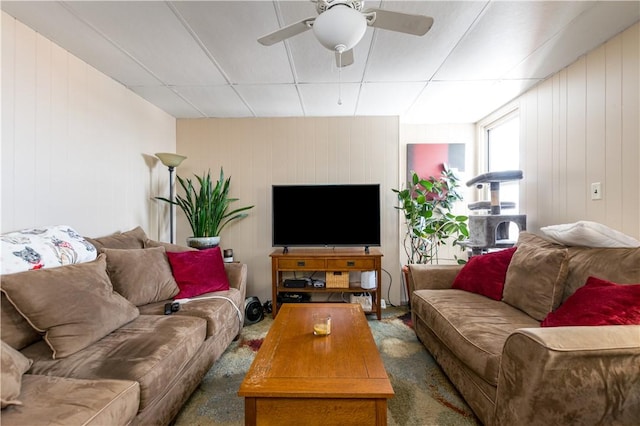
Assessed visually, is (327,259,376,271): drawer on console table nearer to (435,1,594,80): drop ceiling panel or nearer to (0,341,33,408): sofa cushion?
(435,1,594,80): drop ceiling panel

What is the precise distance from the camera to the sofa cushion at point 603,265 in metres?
1.50

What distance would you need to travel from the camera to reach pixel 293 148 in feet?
11.3

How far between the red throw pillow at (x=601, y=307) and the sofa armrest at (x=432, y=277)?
40.9 inches

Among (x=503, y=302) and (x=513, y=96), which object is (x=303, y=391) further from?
(x=513, y=96)

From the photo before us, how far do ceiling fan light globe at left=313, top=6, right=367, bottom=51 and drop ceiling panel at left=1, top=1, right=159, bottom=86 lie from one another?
155 centimetres

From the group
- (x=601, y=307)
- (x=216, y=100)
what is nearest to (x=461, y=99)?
(x=601, y=307)

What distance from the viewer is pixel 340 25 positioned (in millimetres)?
1244

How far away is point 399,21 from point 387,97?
5.13 ft

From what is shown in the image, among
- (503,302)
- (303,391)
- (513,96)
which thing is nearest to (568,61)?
(513,96)

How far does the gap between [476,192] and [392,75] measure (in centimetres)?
207

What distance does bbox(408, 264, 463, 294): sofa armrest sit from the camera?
2475 millimetres

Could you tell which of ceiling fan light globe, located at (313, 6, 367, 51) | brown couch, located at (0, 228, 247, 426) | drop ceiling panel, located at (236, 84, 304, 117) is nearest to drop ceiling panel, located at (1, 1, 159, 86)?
drop ceiling panel, located at (236, 84, 304, 117)

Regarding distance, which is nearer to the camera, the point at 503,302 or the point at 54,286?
the point at 54,286

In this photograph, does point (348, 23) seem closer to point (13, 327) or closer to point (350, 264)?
point (13, 327)
